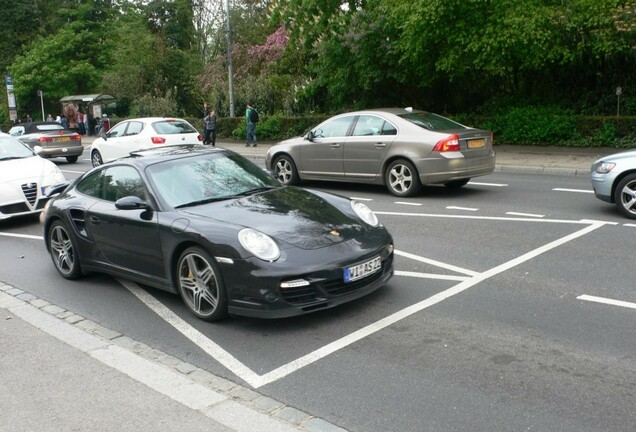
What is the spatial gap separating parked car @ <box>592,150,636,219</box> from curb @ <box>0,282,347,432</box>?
6.88 metres

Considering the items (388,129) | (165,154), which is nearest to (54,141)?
(388,129)

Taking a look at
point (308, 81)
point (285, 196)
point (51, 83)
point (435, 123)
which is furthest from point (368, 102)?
point (51, 83)

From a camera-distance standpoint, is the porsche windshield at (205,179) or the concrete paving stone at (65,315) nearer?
the concrete paving stone at (65,315)

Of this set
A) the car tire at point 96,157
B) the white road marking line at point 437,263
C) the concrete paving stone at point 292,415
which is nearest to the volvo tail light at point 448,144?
the white road marking line at point 437,263

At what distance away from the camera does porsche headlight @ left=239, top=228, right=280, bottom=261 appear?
535 cm

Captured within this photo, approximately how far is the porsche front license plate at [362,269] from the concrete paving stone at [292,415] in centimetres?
155

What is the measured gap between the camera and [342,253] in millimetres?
5496

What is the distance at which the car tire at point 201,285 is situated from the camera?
556 centimetres

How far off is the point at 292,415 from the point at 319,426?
227mm

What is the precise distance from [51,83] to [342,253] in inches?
2032

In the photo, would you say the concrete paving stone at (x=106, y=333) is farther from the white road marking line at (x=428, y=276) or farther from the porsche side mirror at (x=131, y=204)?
the white road marking line at (x=428, y=276)

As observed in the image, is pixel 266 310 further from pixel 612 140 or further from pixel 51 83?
pixel 51 83

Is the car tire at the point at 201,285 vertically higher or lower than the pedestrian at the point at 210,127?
lower

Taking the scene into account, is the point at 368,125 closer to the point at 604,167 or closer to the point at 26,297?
the point at 604,167
